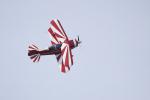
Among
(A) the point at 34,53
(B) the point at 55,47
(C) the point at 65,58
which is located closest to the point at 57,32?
(B) the point at 55,47

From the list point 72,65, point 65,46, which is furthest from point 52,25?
point 72,65

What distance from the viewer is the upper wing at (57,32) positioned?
35.5 meters

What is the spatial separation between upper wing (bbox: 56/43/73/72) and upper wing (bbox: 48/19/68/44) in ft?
5.93

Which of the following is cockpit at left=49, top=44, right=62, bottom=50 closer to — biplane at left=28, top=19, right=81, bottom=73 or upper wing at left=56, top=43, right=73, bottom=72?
biplane at left=28, top=19, right=81, bottom=73

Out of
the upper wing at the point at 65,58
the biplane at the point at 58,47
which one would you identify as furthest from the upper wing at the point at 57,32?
the upper wing at the point at 65,58

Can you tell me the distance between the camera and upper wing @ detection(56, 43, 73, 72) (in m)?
31.0

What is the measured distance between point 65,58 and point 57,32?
455cm

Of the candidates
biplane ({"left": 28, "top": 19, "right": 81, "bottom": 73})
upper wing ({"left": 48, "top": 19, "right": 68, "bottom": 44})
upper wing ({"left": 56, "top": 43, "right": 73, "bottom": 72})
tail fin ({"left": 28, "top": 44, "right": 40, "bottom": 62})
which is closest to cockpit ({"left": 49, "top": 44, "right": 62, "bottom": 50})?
biplane ({"left": 28, "top": 19, "right": 81, "bottom": 73})

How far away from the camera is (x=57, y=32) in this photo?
1415 inches

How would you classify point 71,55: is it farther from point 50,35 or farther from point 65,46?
point 50,35

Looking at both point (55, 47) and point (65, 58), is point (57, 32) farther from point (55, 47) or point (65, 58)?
point (65, 58)

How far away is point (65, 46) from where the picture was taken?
33.6 meters

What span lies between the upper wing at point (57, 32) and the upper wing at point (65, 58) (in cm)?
181

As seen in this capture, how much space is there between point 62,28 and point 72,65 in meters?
5.95
